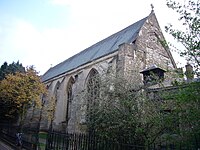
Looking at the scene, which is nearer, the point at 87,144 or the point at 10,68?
the point at 87,144

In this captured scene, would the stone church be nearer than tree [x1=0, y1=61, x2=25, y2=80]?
Yes

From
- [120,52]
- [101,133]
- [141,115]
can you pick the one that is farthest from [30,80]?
[141,115]

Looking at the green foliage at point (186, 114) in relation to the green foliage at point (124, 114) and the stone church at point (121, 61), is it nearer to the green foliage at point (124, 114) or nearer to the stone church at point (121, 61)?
the green foliage at point (124, 114)

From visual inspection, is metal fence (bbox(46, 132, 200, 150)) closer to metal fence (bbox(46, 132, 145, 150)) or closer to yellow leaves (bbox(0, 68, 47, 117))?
metal fence (bbox(46, 132, 145, 150))

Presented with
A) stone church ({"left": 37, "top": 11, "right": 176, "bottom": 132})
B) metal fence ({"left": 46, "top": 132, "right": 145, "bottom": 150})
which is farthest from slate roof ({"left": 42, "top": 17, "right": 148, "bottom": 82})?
metal fence ({"left": 46, "top": 132, "right": 145, "bottom": 150})

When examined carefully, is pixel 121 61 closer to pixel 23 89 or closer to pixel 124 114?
pixel 124 114

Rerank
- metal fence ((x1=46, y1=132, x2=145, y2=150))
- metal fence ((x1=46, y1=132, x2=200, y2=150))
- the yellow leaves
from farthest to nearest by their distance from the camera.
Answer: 1. the yellow leaves
2. metal fence ((x1=46, y1=132, x2=145, y2=150))
3. metal fence ((x1=46, y1=132, x2=200, y2=150))

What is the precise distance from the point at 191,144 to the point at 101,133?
4876 millimetres

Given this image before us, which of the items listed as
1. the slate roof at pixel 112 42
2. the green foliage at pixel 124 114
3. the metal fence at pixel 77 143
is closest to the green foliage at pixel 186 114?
the green foliage at pixel 124 114

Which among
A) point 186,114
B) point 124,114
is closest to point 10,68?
point 124,114

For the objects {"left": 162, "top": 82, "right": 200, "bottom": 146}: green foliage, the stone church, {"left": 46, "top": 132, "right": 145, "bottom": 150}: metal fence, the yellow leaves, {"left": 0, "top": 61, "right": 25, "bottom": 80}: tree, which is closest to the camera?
{"left": 162, "top": 82, "right": 200, "bottom": 146}: green foliage

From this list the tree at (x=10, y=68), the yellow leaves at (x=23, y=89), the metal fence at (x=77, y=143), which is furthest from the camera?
the tree at (x=10, y=68)

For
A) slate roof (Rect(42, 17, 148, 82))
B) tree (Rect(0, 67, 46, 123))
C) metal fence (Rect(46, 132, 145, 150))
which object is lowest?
metal fence (Rect(46, 132, 145, 150))

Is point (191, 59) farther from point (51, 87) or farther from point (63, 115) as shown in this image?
point (51, 87)
